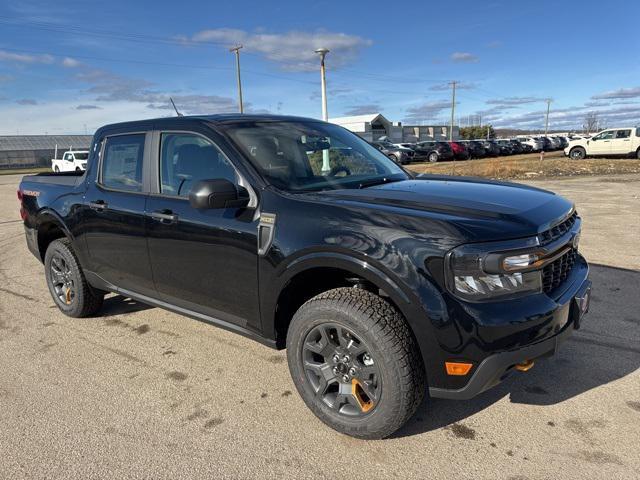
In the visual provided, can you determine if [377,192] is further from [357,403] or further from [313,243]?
[357,403]

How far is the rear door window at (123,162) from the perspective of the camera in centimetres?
392

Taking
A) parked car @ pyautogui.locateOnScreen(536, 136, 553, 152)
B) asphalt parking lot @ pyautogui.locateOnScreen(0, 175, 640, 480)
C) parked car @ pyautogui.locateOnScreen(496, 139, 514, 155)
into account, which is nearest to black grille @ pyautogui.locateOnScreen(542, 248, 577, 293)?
asphalt parking lot @ pyautogui.locateOnScreen(0, 175, 640, 480)

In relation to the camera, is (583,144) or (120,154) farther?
(583,144)

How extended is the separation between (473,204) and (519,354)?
837 mm

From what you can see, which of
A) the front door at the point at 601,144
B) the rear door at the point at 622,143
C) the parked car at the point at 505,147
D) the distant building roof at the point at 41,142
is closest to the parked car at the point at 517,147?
the parked car at the point at 505,147

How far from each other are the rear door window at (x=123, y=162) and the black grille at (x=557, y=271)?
115 inches

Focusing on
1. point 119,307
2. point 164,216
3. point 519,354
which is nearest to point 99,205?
point 164,216

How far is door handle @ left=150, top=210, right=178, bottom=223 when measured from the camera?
138 inches

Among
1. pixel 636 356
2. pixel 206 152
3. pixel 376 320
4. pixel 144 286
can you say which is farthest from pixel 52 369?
pixel 636 356

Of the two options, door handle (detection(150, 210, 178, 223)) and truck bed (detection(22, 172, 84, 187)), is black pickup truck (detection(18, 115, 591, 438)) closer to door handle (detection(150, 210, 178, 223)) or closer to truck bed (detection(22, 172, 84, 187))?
door handle (detection(150, 210, 178, 223))

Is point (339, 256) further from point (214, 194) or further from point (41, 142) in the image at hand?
point (41, 142)

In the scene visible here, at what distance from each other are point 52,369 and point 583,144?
3038cm

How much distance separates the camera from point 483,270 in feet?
7.84

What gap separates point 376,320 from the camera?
260cm
